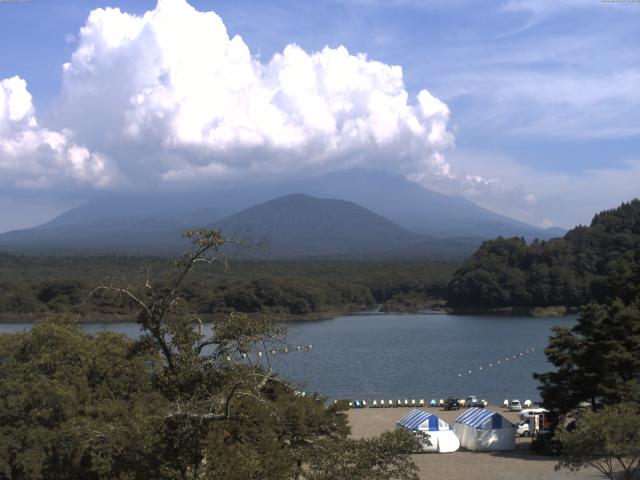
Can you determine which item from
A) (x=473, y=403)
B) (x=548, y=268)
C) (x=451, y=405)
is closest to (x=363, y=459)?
(x=451, y=405)

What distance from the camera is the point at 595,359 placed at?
47.0 feet

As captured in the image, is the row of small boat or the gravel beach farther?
the row of small boat

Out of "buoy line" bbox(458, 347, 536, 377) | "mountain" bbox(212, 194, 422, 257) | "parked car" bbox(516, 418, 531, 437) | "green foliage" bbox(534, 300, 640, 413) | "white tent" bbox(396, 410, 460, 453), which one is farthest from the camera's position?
"mountain" bbox(212, 194, 422, 257)

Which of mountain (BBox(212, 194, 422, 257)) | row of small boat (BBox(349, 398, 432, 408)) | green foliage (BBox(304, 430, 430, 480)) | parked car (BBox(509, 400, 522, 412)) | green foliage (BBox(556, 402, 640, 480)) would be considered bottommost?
row of small boat (BBox(349, 398, 432, 408))

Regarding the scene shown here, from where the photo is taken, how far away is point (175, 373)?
19.9 ft

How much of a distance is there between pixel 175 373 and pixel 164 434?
0.44m

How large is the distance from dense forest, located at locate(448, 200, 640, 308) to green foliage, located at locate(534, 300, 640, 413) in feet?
121

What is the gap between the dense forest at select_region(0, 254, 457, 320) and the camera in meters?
49.3

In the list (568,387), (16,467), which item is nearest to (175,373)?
(16,467)

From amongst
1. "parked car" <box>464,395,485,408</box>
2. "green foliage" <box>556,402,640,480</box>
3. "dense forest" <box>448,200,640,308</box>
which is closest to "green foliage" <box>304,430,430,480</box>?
"green foliage" <box>556,402,640,480</box>

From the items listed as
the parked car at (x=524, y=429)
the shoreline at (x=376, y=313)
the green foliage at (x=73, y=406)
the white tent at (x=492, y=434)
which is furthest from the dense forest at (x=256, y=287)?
the green foliage at (x=73, y=406)

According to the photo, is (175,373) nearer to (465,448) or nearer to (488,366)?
(465,448)

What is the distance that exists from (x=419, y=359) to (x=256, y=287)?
69.5ft

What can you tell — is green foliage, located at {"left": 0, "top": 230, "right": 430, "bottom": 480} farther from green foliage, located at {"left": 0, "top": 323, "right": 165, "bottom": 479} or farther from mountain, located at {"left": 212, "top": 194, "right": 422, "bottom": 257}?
mountain, located at {"left": 212, "top": 194, "right": 422, "bottom": 257}
